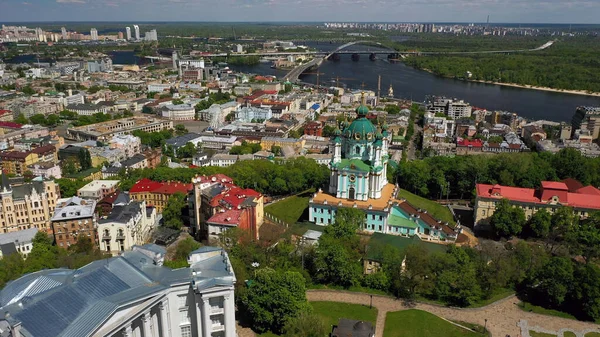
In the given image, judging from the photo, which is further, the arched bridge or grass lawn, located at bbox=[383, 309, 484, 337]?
the arched bridge

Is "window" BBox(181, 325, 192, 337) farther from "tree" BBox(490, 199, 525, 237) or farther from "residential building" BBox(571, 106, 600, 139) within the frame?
"residential building" BBox(571, 106, 600, 139)

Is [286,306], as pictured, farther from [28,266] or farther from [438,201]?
[438,201]

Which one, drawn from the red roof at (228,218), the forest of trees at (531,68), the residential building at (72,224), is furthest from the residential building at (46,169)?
the forest of trees at (531,68)

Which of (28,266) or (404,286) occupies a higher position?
(28,266)

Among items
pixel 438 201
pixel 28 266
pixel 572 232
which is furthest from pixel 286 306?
pixel 438 201

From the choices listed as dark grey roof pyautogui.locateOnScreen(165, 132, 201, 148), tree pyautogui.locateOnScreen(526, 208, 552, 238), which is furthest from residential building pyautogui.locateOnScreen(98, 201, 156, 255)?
dark grey roof pyautogui.locateOnScreen(165, 132, 201, 148)

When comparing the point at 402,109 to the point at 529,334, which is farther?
the point at 402,109

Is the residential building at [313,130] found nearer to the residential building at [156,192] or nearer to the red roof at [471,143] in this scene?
the red roof at [471,143]
